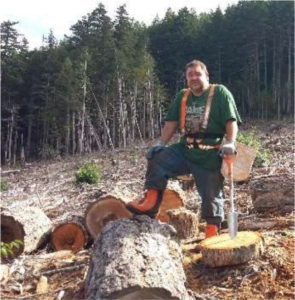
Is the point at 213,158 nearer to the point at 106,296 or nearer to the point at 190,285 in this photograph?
the point at 190,285

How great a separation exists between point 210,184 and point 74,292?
1.57 meters

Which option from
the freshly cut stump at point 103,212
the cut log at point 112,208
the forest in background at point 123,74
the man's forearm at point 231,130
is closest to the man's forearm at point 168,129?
the man's forearm at point 231,130

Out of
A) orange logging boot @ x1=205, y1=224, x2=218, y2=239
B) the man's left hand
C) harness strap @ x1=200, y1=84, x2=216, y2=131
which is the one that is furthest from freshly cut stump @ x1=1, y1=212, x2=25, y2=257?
the man's left hand

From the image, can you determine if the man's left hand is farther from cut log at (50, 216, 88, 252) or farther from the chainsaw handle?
cut log at (50, 216, 88, 252)

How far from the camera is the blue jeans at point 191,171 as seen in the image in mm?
4820

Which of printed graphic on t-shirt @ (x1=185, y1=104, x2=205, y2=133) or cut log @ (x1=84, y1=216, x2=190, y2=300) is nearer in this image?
cut log @ (x1=84, y1=216, x2=190, y2=300)

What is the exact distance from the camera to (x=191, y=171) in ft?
16.5

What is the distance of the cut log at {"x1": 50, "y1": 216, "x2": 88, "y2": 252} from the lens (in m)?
6.77

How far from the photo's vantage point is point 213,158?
489 centimetres

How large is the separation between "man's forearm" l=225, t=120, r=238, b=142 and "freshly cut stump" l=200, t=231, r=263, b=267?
2.98 ft

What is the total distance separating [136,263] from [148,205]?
974 millimetres

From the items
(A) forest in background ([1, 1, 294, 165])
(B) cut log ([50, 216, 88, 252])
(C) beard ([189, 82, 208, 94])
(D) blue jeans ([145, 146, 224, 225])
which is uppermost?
(A) forest in background ([1, 1, 294, 165])

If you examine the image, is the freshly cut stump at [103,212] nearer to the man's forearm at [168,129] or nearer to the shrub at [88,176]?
the man's forearm at [168,129]

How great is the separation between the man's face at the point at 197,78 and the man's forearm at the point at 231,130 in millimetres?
464
